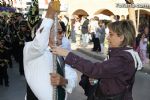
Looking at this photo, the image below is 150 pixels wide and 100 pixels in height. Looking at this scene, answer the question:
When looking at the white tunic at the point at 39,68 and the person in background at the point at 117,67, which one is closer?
the person in background at the point at 117,67

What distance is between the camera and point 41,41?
380 cm

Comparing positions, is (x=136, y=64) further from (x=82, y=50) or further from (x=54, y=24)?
(x=82, y=50)

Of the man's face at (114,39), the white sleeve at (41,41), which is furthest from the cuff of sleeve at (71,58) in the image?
the man's face at (114,39)

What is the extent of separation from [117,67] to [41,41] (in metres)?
0.62

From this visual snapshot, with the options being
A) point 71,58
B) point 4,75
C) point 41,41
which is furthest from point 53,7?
point 4,75

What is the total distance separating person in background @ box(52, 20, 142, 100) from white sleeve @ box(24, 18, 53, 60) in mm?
419

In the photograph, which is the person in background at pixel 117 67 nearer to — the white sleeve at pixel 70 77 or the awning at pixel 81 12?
the white sleeve at pixel 70 77

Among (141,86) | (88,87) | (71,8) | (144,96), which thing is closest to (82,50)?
(141,86)

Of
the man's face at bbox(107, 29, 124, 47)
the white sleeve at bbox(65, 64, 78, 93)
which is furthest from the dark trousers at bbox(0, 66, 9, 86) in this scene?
the man's face at bbox(107, 29, 124, 47)

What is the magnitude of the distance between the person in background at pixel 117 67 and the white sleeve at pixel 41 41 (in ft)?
1.38

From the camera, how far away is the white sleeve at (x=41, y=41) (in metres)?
3.77

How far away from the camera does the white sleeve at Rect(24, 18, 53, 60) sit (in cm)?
377

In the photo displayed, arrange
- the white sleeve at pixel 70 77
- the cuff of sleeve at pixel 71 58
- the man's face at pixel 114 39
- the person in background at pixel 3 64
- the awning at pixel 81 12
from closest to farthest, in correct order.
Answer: the cuff of sleeve at pixel 71 58, the man's face at pixel 114 39, the white sleeve at pixel 70 77, the person in background at pixel 3 64, the awning at pixel 81 12

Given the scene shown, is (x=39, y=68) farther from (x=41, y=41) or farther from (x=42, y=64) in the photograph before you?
(x=41, y=41)
